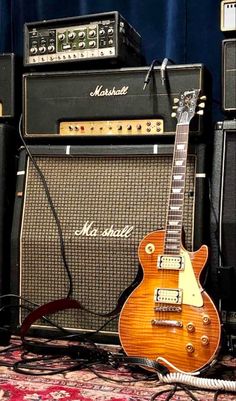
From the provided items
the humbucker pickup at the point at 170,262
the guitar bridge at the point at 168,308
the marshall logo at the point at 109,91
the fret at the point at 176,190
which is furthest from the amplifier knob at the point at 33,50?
the guitar bridge at the point at 168,308

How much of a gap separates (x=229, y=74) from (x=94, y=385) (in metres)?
0.90

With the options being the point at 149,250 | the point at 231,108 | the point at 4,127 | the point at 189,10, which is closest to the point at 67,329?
the point at 149,250

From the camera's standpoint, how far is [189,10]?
2.02m

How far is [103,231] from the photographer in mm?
1656

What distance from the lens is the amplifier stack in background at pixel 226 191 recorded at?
5.08 feet

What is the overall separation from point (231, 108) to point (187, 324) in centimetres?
62

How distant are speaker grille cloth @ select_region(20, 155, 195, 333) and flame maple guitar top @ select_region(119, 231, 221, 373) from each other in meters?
0.17

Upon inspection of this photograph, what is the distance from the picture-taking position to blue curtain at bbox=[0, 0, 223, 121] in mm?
1993

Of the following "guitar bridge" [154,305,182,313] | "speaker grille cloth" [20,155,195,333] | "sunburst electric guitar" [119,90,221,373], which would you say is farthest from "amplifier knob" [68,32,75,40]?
"guitar bridge" [154,305,182,313]

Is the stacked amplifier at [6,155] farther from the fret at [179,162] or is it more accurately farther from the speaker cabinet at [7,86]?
the fret at [179,162]

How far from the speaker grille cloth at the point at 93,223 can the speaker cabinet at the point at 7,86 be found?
219 mm

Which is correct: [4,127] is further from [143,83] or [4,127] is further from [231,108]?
[231,108]

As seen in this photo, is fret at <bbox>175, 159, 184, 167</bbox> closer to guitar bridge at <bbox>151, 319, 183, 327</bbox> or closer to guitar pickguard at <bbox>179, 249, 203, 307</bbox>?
guitar pickguard at <bbox>179, 249, 203, 307</bbox>

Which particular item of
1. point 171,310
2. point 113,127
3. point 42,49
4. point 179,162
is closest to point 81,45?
point 42,49
